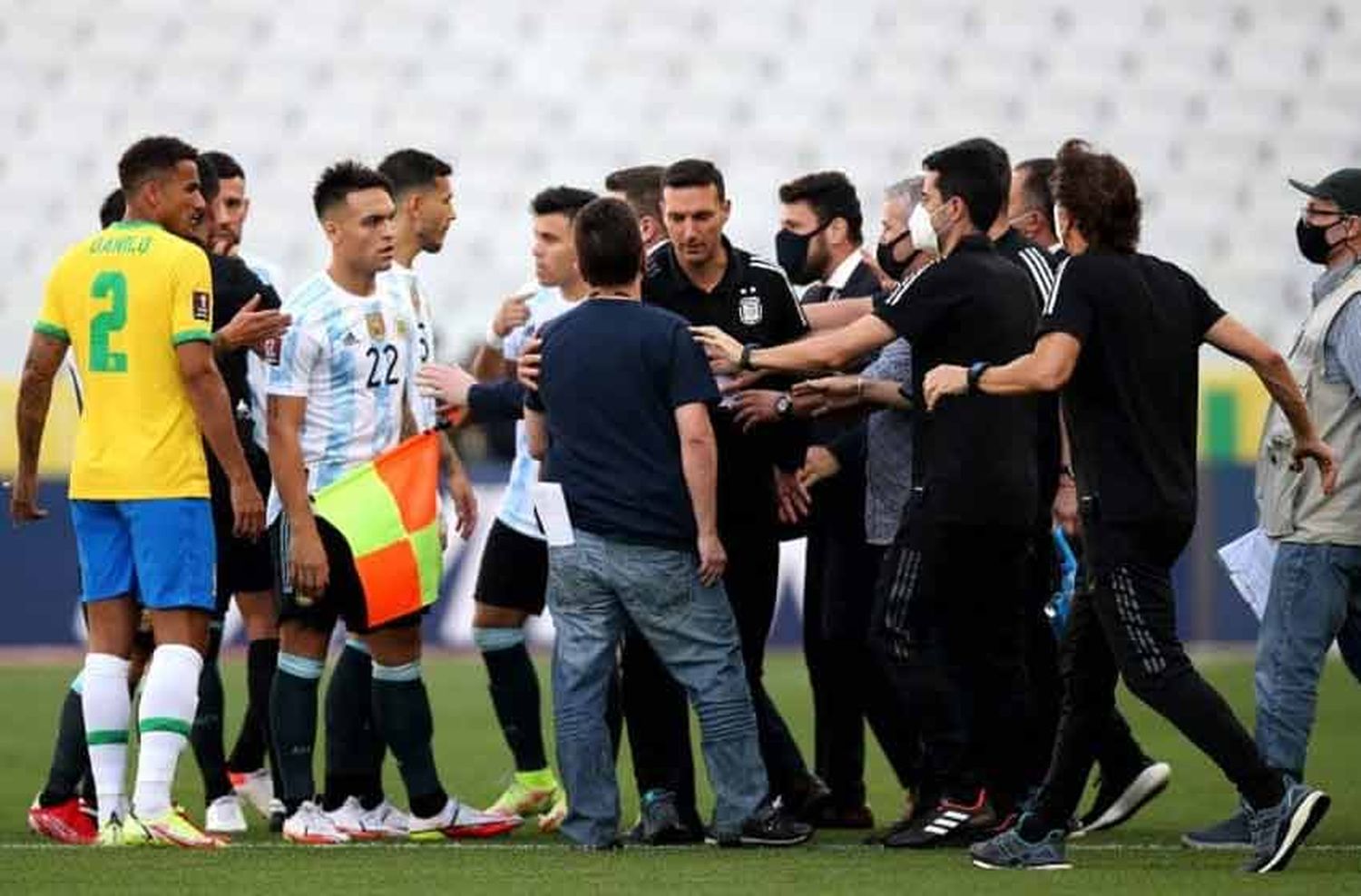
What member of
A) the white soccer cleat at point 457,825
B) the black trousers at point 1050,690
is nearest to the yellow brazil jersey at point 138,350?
the white soccer cleat at point 457,825

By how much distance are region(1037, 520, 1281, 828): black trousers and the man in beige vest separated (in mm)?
Result: 1023

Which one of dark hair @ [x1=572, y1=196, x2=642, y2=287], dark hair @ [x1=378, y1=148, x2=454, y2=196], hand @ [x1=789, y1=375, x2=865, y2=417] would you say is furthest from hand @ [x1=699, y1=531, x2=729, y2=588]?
dark hair @ [x1=378, y1=148, x2=454, y2=196]

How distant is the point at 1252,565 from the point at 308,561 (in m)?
3.19

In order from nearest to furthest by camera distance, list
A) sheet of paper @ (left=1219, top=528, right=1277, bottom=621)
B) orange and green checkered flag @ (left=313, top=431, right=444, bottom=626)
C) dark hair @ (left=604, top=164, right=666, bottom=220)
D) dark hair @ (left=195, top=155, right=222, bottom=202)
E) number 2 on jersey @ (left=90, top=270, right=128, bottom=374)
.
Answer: number 2 on jersey @ (left=90, top=270, right=128, bottom=374) < orange and green checkered flag @ (left=313, top=431, right=444, bottom=626) < sheet of paper @ (left=1219, top=528, right=1277, bottom=621) < dark hair @ (left=195, top=155, right=222, bottom=202) < dark hair @ (left=604, top=164, right=666, bottom=220)

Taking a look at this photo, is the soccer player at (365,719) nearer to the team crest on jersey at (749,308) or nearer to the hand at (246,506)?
the hand at (246,506)

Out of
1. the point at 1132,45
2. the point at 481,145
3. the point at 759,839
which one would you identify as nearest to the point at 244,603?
the point at 759,839

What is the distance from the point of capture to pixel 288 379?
8.88 metres

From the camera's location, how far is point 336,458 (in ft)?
29.7

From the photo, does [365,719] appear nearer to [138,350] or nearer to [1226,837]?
[138,350]

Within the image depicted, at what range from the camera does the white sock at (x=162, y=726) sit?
8.52 metres

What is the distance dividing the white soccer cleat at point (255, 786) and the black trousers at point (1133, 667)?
139 inches

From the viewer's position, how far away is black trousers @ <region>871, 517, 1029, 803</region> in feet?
27.7

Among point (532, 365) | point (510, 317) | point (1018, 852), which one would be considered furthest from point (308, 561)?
point (1018, 852)

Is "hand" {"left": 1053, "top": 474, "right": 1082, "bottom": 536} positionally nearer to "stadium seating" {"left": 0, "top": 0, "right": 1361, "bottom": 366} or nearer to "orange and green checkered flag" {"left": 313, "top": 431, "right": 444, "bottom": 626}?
"orange and green checkered flag" {"left": 313, "top": 431, "right": 444, "bottom": 626}
